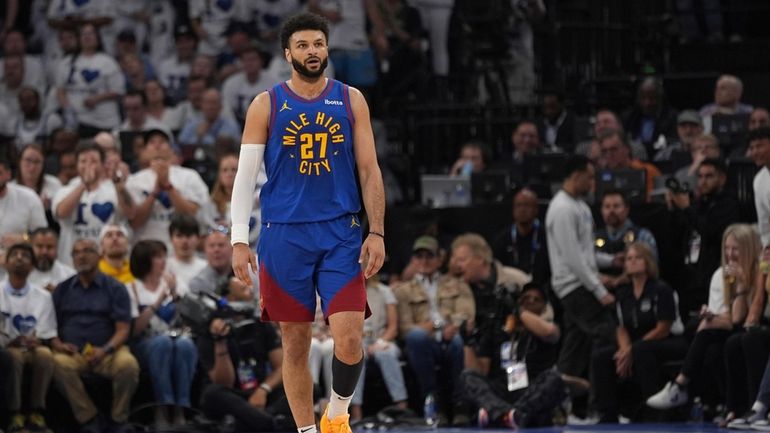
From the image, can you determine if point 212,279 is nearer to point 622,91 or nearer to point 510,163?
point 510,163

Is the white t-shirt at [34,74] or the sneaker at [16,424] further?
the white t-shirt at [34,74]

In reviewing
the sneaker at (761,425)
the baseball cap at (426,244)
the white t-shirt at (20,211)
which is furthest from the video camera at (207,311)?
the sneaker at (761,425)

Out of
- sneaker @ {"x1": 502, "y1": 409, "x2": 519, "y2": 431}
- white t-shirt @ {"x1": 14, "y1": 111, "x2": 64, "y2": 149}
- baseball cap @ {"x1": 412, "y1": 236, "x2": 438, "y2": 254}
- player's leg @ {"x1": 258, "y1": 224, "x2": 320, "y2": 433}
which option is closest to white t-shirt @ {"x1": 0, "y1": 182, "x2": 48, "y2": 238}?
baseball cap @ {"x1": 412, "y1": 236, "x2": 438, "y2": 254}

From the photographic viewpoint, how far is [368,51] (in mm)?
16359

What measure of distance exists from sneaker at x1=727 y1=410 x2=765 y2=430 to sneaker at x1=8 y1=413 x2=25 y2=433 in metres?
4.65

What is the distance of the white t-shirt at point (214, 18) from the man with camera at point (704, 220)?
574cm

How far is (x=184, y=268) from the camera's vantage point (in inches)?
493

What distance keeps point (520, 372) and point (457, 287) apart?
4.14 feet

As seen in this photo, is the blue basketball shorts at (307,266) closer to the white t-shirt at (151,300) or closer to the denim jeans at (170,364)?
the denim jeans at (170,364)

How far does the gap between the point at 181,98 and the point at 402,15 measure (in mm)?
2451

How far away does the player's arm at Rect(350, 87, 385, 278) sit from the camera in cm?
765

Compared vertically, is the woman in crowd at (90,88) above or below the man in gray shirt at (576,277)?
above

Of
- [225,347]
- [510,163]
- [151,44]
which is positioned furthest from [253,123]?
[151,44]

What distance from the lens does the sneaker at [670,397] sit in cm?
1150
